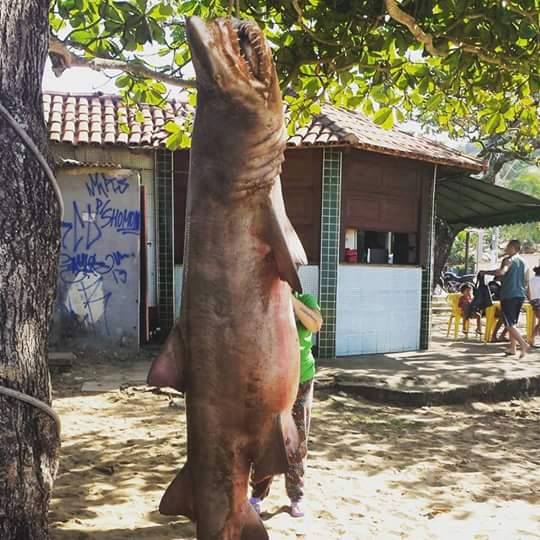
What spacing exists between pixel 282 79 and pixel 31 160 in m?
2.84

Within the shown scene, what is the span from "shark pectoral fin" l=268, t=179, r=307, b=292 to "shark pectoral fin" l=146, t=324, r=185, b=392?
1.25 feet

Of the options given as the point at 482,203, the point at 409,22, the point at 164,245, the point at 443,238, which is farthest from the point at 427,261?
the point at 409,22

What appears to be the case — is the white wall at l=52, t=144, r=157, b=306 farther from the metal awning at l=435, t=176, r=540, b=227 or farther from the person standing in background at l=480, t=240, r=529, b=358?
the person standing in background at l=480, t=240, r=529, b=358

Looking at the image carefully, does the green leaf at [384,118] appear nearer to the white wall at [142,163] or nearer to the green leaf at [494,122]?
the green leaf at [494,122]

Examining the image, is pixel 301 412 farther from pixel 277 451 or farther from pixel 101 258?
pixel 101 258

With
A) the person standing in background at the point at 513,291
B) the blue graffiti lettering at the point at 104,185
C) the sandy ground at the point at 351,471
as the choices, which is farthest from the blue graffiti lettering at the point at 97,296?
the person standing in background at the point at 513,291

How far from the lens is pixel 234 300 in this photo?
1.77 m

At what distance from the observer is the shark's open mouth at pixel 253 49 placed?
1627 mm

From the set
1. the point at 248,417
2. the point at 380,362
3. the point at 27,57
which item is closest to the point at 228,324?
the point at 248,417

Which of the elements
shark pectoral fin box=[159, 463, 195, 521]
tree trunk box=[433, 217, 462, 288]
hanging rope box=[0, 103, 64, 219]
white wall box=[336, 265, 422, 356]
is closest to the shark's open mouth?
hanging rope box=[0, 103, 64, 219]

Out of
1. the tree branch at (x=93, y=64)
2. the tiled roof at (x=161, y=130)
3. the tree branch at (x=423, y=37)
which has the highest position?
the tiled roof at (x=161, y=130)

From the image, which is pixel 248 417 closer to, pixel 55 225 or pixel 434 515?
pixel 55 225

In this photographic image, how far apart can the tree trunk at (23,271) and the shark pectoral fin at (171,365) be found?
0.69m

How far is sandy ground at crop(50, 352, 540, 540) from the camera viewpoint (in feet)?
13.9
